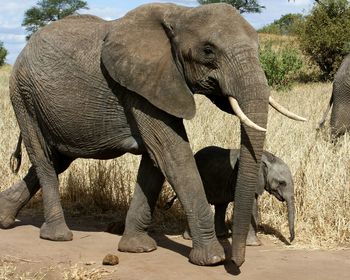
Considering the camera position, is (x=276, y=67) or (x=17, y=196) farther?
(x=276, y=67)

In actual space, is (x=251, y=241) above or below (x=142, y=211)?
below

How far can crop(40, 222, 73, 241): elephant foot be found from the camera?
526 cm

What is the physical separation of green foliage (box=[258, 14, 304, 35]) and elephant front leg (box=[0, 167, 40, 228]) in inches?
756

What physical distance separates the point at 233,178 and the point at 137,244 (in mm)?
895

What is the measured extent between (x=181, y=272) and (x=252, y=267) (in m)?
0.49

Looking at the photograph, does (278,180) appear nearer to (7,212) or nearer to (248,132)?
(248,132)

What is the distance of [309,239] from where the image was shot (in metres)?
5.32

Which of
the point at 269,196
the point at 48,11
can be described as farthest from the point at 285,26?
the point at 269,196

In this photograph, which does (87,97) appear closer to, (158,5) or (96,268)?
(158,5)

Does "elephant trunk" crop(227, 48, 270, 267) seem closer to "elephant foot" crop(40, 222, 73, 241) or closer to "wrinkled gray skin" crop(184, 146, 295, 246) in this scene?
"wrinkled gray skin" crop(184, 146, 295, 246)

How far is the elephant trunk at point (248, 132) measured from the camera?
401 cm

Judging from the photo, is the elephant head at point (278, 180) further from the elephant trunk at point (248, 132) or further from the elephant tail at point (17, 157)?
the elephant tail at point (17, 157)

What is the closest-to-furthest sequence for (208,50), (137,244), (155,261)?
(208,50) < (155,261) < (137,244)

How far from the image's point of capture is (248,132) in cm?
404
